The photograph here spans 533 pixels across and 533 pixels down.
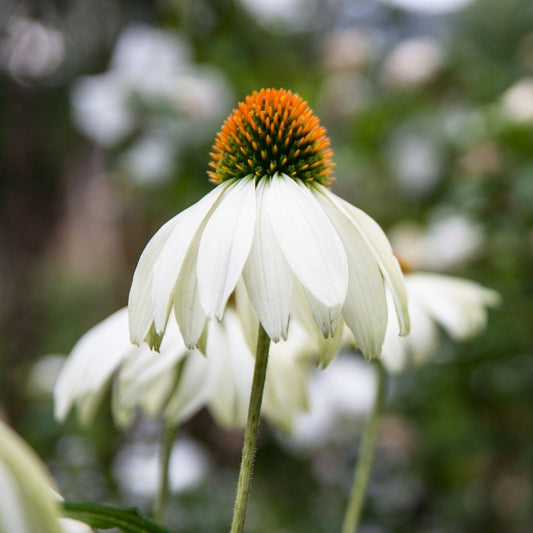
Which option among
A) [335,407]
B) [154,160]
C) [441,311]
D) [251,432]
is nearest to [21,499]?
[251,432]

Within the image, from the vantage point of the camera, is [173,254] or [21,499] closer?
[21,499]

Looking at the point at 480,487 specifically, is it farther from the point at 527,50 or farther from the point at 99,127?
the point at 99,127

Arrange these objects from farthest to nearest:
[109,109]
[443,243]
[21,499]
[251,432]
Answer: [109,109] → [443,243] → [251,432] → [21,499]

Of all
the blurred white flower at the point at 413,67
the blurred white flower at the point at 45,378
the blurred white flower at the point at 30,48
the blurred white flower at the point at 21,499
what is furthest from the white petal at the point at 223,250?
the blurred white flower at the point at 30,48

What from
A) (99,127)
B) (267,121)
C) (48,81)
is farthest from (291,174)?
(48,81)

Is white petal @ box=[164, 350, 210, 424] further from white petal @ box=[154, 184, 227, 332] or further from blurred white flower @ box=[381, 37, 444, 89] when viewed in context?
blurred white flower @ box=[381, 37, 444, 89]

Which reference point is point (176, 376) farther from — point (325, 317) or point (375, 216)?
point (375, 216)

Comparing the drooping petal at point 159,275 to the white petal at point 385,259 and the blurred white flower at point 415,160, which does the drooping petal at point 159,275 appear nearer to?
the white petal at point 385,259

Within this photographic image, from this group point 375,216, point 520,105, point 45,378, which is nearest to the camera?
point 520,105
